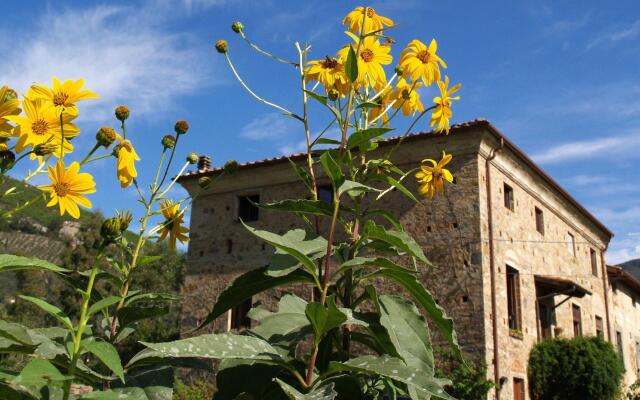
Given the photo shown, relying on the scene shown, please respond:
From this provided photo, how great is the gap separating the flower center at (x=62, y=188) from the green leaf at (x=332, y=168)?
673 mm

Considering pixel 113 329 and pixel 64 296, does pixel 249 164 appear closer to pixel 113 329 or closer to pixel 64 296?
pixel 113 329

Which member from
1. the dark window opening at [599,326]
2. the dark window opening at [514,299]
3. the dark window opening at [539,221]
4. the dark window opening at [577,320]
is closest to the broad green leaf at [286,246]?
the dark window opening at [514,299]

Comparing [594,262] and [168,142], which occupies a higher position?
[594,262]

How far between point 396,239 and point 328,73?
79 cm

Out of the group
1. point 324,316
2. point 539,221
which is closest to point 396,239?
point 324,316

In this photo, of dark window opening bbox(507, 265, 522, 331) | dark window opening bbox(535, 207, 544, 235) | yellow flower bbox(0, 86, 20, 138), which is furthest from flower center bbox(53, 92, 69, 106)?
dark window opening bbox(535, 207, 544, 235)

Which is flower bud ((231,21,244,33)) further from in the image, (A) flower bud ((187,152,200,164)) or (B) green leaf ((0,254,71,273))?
(B) green leaf ((0,254,71,273))

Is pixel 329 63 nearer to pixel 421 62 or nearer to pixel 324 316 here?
pixel 421 62

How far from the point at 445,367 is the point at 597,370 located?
3620 millimetres

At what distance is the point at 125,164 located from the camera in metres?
1.87

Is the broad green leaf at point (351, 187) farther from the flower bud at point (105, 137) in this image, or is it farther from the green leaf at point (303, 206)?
the flower bud at point (105, 137)

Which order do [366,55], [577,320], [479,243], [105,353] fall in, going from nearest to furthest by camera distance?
[105,353] → [366,55] → [479,243] → [577,320]

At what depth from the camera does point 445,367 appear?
42.0 feet

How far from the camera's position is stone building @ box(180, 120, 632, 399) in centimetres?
1316
